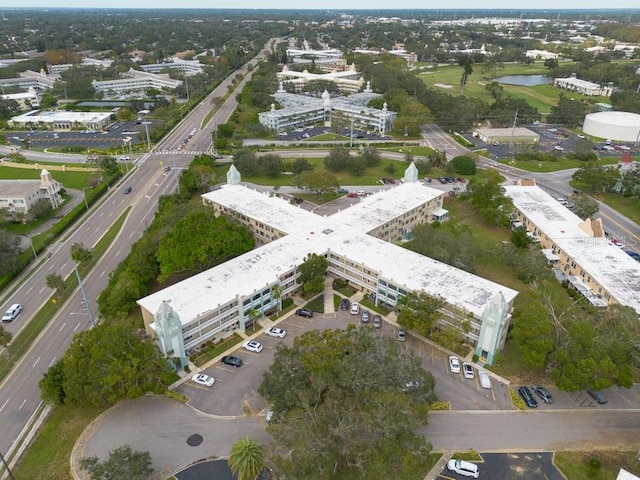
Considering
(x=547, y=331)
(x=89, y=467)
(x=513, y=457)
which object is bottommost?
(x=513, y=457)

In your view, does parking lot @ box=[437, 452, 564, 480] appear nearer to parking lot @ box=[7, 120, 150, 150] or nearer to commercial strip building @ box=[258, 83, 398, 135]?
commercial strip building @ box=[258, 83, 398, 135]

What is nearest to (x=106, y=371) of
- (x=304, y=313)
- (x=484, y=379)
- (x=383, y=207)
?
(x=304, y=313)

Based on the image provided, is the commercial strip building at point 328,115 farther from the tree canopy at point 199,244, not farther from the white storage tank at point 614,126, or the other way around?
the tree canopy at point 199,244

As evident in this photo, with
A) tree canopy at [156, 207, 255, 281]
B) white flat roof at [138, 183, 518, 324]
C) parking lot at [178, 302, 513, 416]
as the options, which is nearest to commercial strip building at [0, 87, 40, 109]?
white flat roof at [138, 183, 518, 324]

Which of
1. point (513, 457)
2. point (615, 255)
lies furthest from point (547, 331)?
point (615, 255)

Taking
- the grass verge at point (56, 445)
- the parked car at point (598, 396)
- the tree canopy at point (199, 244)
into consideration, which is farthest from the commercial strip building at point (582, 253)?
the grass verge at point (56, 445)

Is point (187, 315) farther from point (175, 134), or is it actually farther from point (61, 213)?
point (175, 134)

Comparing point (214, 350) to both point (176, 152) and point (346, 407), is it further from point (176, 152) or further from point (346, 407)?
point (176, 152)
